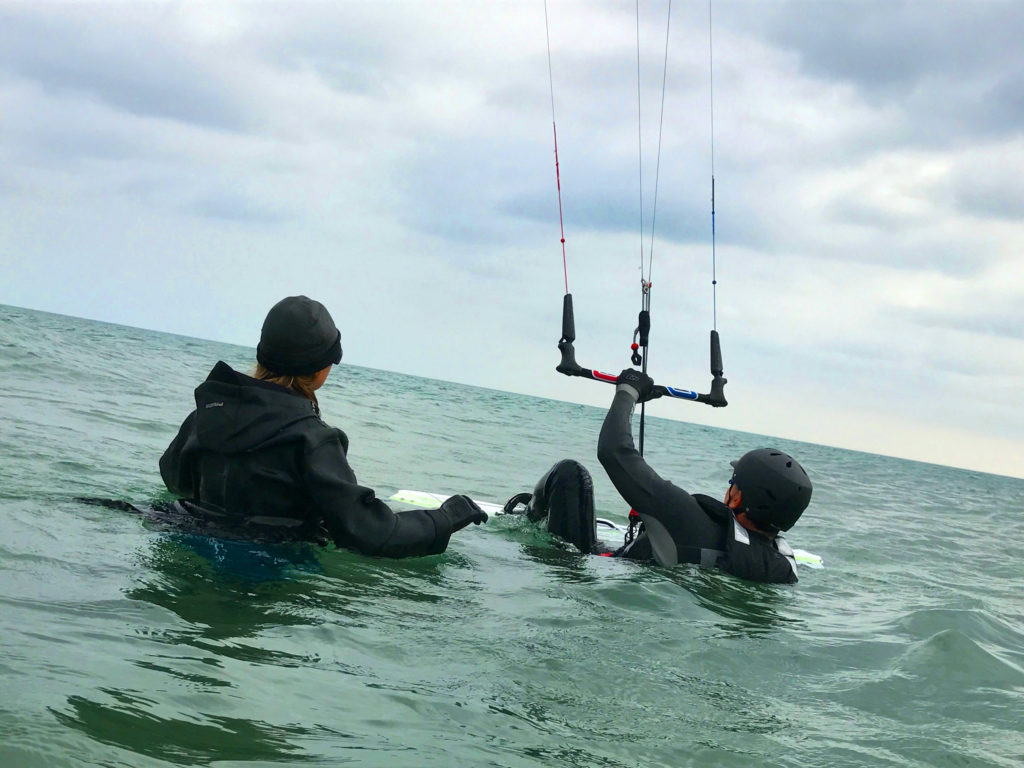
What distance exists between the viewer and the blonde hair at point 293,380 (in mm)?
4684

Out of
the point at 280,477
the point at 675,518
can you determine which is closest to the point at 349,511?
the point at 280,477

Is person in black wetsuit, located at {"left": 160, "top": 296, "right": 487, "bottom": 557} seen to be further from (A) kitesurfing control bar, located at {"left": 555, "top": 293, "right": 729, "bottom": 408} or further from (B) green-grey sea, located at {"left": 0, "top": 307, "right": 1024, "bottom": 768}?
(A) kitesurfing control bar, located at {"left": 555, "top": 293, "right": 729, "bottom": 408}

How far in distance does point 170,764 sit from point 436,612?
2.23 m

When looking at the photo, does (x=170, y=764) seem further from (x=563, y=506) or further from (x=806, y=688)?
(x=563, y=506)

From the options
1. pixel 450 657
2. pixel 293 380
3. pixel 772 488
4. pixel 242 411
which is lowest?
pixel 450 657

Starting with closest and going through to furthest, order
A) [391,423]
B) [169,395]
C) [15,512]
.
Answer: [15,512] < [169,395] < [391,423]

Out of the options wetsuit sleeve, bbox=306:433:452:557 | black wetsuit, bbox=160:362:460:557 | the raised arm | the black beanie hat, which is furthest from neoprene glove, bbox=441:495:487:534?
the raised arm

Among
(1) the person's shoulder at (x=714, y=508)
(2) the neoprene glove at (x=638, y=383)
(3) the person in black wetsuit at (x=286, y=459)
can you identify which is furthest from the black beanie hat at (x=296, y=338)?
(1) the person's shoulder at (x=714, y=508)

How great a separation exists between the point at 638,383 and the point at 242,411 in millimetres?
2765

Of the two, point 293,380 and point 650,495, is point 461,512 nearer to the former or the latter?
point 293,380

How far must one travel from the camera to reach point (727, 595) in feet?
18.9

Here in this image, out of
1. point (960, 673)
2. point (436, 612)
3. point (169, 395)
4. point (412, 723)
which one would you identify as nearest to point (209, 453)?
point (436, 612)

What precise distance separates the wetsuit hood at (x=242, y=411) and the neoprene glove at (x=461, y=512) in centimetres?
89

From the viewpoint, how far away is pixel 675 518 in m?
5.96
